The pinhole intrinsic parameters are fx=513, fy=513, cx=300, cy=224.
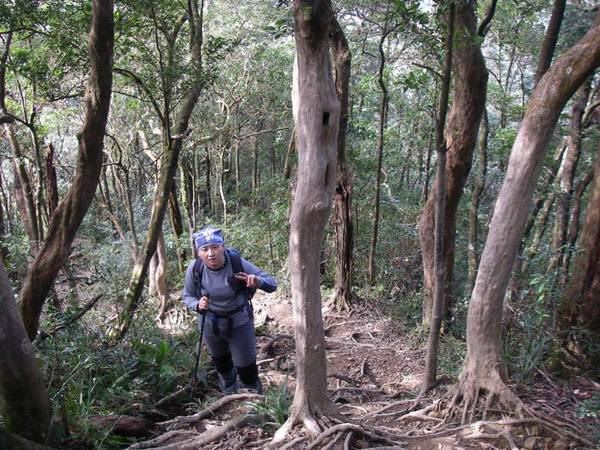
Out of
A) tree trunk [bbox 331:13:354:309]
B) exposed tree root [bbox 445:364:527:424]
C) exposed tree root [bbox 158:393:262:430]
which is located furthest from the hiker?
tree trunk [bbox 331:13:354:309]

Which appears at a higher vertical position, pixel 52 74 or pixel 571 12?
pixel 571 12

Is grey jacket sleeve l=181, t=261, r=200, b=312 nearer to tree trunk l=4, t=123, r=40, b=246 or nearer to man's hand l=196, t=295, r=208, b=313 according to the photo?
man's hand l=196, t=295, r=208, b=313

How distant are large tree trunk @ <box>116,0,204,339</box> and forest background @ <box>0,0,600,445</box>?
3 cm

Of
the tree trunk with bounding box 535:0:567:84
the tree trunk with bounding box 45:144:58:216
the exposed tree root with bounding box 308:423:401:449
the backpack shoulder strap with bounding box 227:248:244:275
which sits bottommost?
the exposed tree root with bounding box 308:423:401:449

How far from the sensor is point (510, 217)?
3.94 m

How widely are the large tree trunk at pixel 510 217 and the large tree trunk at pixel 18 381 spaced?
3224 mm

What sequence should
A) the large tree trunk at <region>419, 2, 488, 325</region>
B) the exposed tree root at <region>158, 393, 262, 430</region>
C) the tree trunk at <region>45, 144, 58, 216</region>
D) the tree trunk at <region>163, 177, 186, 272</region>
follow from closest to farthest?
Result: the exposed tree root at <region>158, 393, 262, 430</region>
the large tree trunk at <region>419, 2, 488, 325</region>
the tree trunk at <region>45, 144, 58, 216</region>
the tree trunk at <region>163, 177, 186, 272</region>

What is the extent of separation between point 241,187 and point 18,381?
17092mm

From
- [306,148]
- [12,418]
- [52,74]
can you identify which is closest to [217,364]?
[12,418]

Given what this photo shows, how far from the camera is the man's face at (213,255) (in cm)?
500

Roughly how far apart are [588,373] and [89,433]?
179 inches

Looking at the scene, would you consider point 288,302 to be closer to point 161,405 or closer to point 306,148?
point 161,405

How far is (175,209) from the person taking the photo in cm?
1373

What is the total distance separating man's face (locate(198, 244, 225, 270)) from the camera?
5.00 metres
